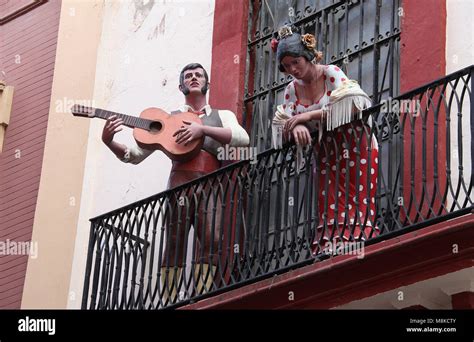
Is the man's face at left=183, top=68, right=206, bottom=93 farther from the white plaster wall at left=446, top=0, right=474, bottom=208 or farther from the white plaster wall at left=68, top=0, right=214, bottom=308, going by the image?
the white plaster wall at left=446, top=0, right=474, bottom=208

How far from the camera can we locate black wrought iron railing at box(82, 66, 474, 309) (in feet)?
34.1

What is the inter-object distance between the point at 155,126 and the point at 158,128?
0.10 ft

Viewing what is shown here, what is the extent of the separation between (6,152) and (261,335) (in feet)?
17.2

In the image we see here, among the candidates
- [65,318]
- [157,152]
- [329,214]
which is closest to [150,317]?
[65,318]

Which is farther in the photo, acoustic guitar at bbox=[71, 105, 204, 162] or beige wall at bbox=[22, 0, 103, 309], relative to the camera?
beige wall at bbox=[22, 0, 103, 309]

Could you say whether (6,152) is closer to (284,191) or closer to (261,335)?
(284,191)

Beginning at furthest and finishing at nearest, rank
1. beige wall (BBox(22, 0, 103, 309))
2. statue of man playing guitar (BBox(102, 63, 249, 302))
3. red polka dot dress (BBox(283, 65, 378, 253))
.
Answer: beige wall (BBox(22, 0, 103, 309)) < statue of man playing guitar (BBox(102, 63, 249, 302)) < red polka dot dress (BBox(283, 65, 378, 253))

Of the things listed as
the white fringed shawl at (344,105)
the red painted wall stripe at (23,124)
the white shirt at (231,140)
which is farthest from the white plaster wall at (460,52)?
the red painted wall stripe at (23,124)

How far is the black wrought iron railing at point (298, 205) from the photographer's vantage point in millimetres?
10383

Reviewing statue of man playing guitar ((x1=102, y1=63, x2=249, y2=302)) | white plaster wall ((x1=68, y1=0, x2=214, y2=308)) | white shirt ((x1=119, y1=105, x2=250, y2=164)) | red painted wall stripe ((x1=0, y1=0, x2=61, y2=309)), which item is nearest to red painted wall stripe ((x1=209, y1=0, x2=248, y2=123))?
white plaster wall ((x1=68, y1=0, x2=214, y2=308))

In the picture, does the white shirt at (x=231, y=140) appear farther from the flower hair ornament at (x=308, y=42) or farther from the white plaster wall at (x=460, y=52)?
the white plaster wall at (x=460, y=52)

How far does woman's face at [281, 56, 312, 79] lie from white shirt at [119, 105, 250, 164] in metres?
0.92

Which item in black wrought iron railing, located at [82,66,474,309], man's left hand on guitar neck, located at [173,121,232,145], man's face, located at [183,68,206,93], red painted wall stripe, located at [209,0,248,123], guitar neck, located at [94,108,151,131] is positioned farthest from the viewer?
red painted wall stripe, located at [209,0,248,123]

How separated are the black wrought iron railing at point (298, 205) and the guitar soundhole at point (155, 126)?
630mm
